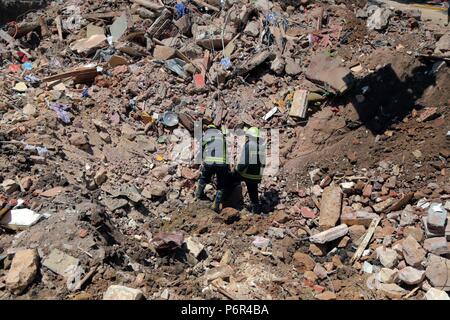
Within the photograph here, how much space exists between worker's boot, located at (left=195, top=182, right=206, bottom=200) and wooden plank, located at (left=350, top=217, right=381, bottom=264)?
8.71ft

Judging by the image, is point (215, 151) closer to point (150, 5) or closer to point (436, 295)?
point (436, 295)

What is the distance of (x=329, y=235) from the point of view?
24.0ft

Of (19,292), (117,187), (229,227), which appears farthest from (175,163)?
(19,292)

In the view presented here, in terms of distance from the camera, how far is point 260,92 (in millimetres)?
9586

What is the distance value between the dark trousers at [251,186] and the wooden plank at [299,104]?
182 centimetres

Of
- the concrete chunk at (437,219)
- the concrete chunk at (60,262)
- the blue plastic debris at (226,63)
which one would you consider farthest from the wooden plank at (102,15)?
the concrete chunk at (437,219)

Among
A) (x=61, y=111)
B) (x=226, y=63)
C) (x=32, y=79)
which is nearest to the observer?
(x=61, y=111)

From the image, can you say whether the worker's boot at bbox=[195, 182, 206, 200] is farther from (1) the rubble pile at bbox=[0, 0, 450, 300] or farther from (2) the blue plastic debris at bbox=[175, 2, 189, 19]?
(2) the blue plastic debris at bbox=[175, 2, 189, 19]

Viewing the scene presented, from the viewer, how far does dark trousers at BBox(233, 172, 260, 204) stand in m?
7.83

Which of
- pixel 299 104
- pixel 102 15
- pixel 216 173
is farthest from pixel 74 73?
pixel 299 104

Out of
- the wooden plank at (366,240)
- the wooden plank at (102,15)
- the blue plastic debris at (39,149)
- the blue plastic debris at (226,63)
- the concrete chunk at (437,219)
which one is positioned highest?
the wooden plank at (102,15)

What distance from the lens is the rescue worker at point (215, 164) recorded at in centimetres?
760

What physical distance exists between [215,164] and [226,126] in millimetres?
1905

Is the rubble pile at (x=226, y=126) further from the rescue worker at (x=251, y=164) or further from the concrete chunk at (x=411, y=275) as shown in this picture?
the rescue worker at (x=251, y=164)
